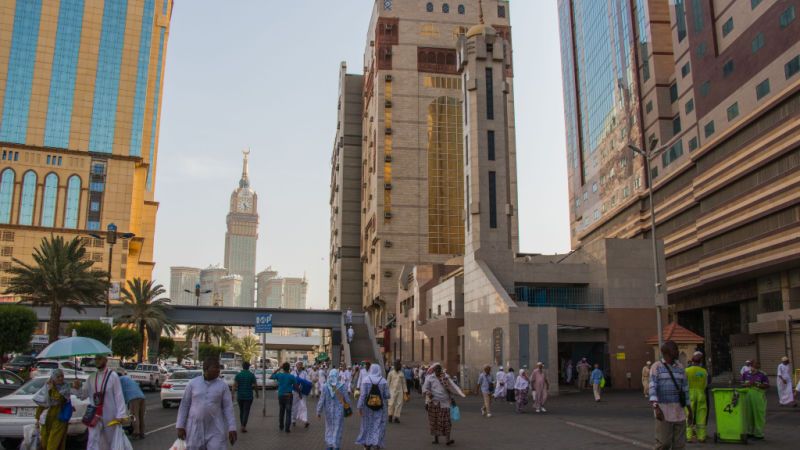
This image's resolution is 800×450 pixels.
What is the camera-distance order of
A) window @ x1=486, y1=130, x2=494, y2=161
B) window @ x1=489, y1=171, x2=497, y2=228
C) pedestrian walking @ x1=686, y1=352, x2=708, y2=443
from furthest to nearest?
1. window @ x1=486, y1=130, x2=494, y2=161
2. window @ x1=489, y1=171, x2=497, y2=228
3. pedestrian walking @ x1=686, y1=352, x2=708, y2=443

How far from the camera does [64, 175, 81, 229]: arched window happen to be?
348 ft

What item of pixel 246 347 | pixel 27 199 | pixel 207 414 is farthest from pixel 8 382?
pixel 246 347

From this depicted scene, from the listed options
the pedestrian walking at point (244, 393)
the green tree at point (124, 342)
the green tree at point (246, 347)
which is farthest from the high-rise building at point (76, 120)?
the pedestrian walking at point (244, 393)

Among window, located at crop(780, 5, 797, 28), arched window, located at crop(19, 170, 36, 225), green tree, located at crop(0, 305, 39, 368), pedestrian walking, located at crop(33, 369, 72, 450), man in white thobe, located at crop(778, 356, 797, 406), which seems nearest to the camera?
pedestrian walking, located at crop(33, 369, 72, 450)

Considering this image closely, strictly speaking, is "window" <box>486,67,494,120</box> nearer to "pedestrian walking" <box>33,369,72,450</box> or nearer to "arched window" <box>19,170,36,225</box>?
"pedestrian walking" <box>33,369,72,450</box>

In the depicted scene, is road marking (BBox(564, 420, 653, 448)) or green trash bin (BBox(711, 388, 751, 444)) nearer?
road marking (BBox(564, 420, 653, 448))

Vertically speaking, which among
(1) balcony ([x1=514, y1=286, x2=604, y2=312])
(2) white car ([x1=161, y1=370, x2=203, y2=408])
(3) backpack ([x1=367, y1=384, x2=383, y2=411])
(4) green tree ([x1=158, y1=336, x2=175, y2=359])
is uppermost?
(1) balcony ([x1=514, y1=286, x2=604, y2=312])

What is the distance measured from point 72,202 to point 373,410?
350 feet

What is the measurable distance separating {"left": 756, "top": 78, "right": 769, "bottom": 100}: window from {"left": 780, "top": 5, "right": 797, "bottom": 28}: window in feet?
11.4

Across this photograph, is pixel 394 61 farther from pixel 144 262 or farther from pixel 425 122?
pixel 144 262

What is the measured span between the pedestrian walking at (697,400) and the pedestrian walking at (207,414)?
902 cm

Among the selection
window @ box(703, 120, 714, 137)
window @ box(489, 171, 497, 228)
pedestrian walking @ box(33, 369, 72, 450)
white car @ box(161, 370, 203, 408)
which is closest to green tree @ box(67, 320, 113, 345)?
white car @ box(161, 370, 203, 408)

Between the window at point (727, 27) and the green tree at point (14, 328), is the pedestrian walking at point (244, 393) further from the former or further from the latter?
the window at point (727, 27)

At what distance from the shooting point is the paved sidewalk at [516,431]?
14344 mm
